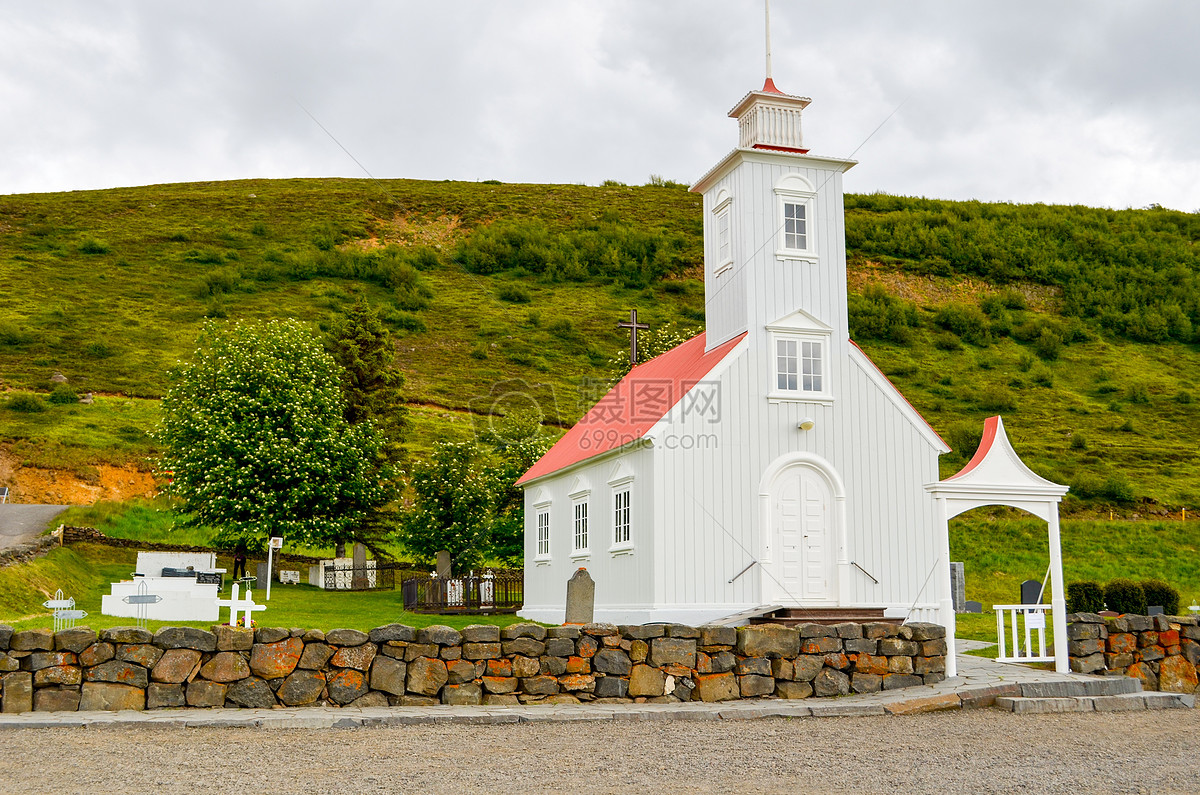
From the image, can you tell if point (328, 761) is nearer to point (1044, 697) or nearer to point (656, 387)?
point (1044, 697)

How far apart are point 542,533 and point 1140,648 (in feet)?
43.0

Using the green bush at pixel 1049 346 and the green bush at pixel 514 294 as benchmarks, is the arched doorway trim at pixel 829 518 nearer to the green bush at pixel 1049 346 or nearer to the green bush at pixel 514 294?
the green bush at pixel 1049 346

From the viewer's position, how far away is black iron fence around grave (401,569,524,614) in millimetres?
26453

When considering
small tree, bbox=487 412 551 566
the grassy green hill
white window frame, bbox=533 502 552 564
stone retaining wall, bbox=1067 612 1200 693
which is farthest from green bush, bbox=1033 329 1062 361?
stone retaining wall, bbox=1067 612 1200 693

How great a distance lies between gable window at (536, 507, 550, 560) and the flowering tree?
9.85 meters

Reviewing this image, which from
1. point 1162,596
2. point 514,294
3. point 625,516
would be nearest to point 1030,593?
point 1162,596

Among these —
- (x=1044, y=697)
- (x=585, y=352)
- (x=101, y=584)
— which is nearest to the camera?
(x=1044, y=697)

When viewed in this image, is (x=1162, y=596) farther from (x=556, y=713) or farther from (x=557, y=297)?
(x=557, y=297)

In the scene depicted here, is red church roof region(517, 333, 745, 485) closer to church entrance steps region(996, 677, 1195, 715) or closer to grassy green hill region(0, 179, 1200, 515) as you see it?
church entrance steps region(996, 677, 1195, 715)

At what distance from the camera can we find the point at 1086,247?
3617 inches

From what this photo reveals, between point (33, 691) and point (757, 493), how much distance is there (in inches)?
460

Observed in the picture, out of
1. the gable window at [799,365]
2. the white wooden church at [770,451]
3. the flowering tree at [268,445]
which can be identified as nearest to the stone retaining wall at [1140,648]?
the white wooden church at [770,451]

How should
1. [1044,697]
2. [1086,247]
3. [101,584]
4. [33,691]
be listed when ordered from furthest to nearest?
1. [1086,247]
2. [101,584]
3. [1044,697]
4. [33,691]

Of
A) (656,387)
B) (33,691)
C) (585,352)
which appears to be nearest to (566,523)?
(656,387)
